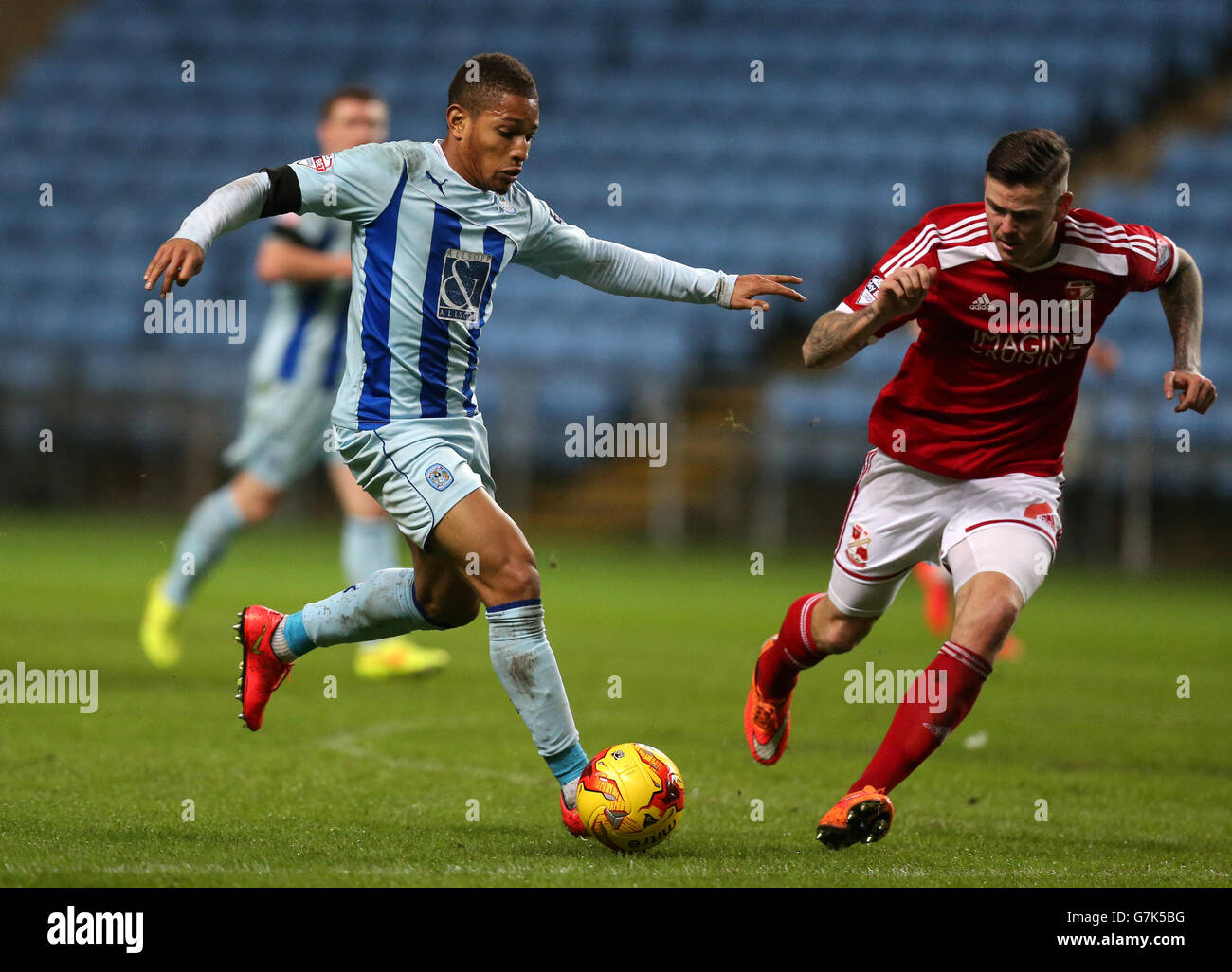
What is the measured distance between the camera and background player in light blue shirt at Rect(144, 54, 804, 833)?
445 cm

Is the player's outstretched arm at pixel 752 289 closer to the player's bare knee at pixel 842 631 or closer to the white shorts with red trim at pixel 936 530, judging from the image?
the white shorts with red trim at pixel 936 530

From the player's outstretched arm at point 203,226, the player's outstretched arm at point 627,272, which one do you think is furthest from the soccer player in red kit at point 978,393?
the player's outstretched arm at point 203,226

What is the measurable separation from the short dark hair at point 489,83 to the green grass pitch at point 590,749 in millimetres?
2174

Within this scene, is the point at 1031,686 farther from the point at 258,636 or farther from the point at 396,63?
the point at 396,63

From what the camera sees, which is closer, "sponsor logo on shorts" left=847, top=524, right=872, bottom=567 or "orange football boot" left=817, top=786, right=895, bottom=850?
"orange football boot" left=817, top=786, right=895, bottom=850

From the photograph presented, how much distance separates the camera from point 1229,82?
20703 millimetres

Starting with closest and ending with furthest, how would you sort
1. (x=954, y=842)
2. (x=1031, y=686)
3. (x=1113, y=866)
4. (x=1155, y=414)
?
(x=1113, y=866), (x=954, y=842), (x=1031, y=686), (x=1155, y=414)

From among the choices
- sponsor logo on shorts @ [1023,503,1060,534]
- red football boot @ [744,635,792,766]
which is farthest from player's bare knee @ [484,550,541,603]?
sponsor logo on shorts @ [1023,503,1060,534]

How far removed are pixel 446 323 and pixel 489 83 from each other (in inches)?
28.7

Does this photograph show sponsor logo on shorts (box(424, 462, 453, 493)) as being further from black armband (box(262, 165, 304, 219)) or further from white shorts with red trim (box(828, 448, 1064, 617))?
white shorts with red trim (box(828, 448, 1064, 617))

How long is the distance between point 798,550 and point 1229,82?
10.1 metres

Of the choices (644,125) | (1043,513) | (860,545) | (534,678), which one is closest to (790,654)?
(860,545)

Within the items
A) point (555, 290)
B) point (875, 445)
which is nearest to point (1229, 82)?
point (555, 290)

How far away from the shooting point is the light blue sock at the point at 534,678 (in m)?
4.43
